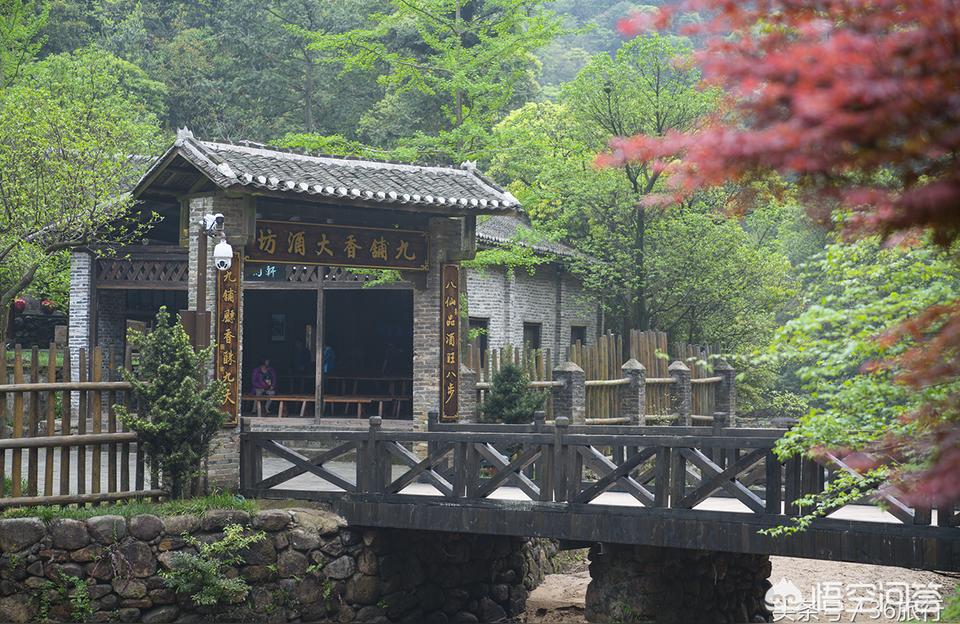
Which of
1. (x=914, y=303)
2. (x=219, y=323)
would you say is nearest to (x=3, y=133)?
(x=219, y=323)

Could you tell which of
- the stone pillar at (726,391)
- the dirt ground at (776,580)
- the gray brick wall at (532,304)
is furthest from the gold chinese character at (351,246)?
the stone pillar at (726,391)

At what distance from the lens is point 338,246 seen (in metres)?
14.8

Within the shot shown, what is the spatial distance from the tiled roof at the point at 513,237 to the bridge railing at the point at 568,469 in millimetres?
8231

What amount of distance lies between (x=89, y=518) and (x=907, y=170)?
9294 mm

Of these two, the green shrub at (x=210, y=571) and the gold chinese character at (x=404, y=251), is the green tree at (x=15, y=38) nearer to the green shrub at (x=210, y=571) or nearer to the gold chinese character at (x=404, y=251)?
the gold chinese character at (x=404, y=251)

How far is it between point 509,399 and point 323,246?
4082 millimetres

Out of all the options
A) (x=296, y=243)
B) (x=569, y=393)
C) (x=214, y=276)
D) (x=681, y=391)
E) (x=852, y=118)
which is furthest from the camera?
(x=681, y=391)

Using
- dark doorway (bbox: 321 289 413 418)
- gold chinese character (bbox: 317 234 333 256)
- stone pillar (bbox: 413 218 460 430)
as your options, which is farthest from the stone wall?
dark doorway (bbox: 321 289 413 418)

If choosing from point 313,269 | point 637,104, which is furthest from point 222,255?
point 637,104

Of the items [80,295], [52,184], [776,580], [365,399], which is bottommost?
[776,580]

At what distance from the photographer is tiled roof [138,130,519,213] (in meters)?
13.5

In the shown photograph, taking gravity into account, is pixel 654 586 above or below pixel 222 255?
below

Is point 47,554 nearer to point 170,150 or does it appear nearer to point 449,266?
point 170,150

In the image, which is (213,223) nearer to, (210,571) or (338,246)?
(338,246)
